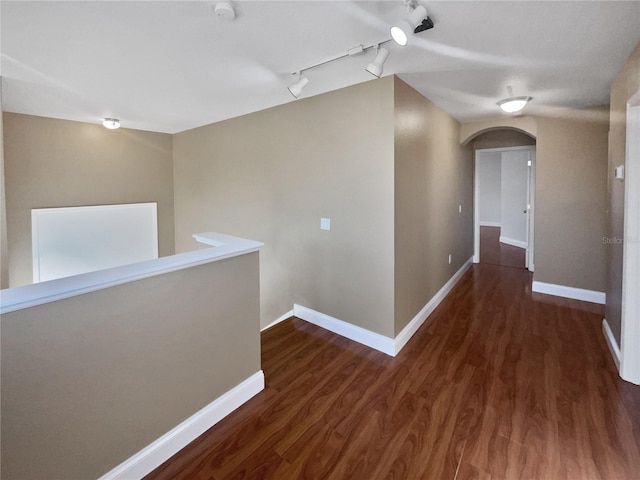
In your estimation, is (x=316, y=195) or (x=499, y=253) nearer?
(x=316, y=195)

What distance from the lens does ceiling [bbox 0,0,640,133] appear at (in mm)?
1678

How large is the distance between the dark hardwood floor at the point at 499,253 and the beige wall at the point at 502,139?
2151 millimetres

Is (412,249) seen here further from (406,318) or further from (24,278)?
(24,278)

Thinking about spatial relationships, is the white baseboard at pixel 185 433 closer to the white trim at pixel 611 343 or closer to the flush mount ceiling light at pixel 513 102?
the white trim at pixel 611 343

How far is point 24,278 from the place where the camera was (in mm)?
3840

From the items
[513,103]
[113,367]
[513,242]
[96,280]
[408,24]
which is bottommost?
[113,367]

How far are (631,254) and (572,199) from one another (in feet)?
6.65

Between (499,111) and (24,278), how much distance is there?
6294 mm

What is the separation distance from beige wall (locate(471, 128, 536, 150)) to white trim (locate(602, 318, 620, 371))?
3118mm

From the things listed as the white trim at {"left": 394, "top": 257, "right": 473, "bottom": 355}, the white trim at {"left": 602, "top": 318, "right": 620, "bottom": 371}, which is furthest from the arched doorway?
the white trim at {"left": 602, "top": 318, "right": 620, "bottom": 371}

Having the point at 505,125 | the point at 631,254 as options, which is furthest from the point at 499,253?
the point at 631,254

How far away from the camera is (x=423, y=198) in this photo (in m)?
3.26

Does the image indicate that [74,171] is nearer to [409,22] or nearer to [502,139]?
[409,22]

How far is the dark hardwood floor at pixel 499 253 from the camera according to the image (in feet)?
19.1
